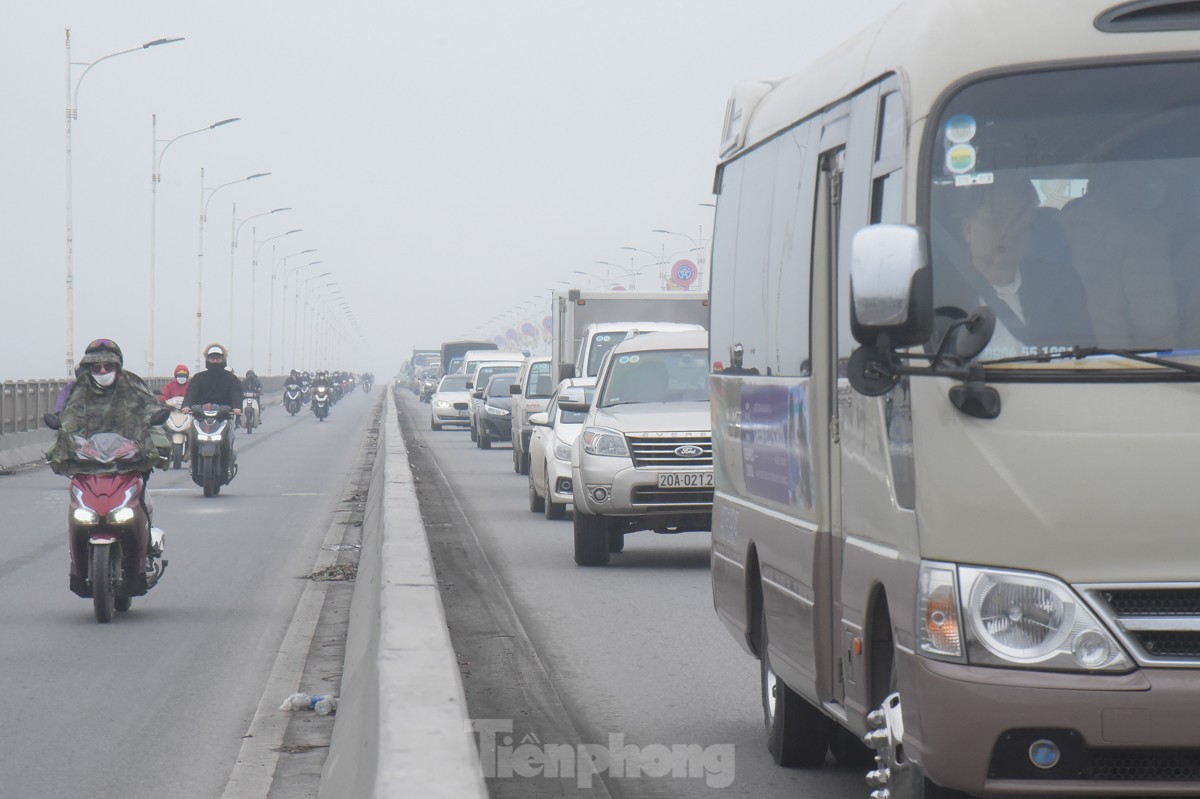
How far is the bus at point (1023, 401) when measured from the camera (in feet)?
15.0

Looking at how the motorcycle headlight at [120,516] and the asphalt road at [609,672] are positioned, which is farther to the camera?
the motorcycle headlight at [120,516]

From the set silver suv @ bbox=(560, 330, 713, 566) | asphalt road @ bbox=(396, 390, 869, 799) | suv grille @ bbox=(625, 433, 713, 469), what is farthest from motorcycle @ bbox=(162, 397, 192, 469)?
A: asphalt road @ bbox=(396, 390, 869, 799)

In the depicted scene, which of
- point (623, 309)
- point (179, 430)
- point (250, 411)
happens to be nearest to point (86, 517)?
point (179, 430)

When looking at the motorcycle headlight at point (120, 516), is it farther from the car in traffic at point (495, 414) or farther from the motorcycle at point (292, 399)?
the motorcycle at point (292, 399)

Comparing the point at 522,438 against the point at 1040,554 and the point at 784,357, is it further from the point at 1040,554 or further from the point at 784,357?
the point at 1040,554

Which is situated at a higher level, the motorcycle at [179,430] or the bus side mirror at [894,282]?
the bus side mirror at [894,282]

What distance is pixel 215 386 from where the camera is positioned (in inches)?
930

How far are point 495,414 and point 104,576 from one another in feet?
98.9

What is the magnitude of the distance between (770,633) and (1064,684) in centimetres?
271

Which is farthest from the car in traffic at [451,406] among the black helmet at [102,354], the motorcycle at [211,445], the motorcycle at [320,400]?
the black helmet at [102,354]

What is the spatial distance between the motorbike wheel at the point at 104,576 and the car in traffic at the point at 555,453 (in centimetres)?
806

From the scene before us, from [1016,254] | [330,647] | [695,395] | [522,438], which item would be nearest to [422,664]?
[1016,254]

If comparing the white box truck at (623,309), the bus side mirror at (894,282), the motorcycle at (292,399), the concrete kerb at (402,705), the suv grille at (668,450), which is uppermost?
the white box truck at (623,309)

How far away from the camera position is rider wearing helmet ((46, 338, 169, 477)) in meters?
11.6
